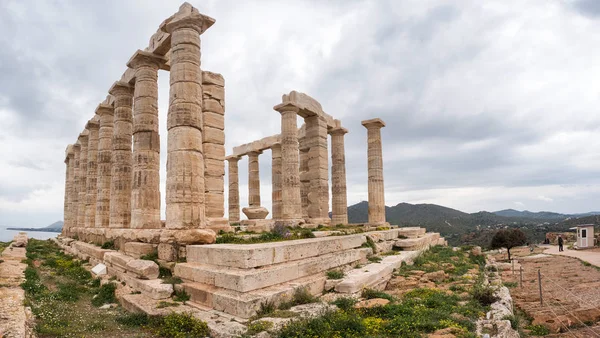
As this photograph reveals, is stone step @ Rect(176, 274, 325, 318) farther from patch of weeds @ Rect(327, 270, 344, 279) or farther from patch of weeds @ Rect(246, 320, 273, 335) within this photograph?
patch of weeds @ Rect(327, 270, 344, 279)

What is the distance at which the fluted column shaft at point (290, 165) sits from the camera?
2044cm

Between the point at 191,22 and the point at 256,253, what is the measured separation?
28.3 ft

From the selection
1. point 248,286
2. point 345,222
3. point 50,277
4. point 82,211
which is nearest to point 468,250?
point 345,222

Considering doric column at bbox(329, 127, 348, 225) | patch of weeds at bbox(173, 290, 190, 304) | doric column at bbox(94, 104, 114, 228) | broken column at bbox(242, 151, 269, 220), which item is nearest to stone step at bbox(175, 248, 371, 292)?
patch of weeds at bbox(173, 290, 190, 304)

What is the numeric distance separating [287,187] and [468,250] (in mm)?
13085

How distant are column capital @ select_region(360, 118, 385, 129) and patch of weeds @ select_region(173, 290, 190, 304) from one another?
18.3 metres

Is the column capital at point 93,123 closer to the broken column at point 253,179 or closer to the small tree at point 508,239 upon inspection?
the broken column at point 253,179

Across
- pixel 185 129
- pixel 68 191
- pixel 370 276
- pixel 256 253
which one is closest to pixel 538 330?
pixel 370 276

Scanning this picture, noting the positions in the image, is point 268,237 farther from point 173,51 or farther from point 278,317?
point 173,51

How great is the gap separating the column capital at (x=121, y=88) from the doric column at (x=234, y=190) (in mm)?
15659

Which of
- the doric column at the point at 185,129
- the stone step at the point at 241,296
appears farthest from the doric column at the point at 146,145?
the stone step at the point at 241,296

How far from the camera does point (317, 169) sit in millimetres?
22453

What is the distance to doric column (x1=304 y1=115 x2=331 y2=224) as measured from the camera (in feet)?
73.5

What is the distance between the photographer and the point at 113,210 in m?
16.2
